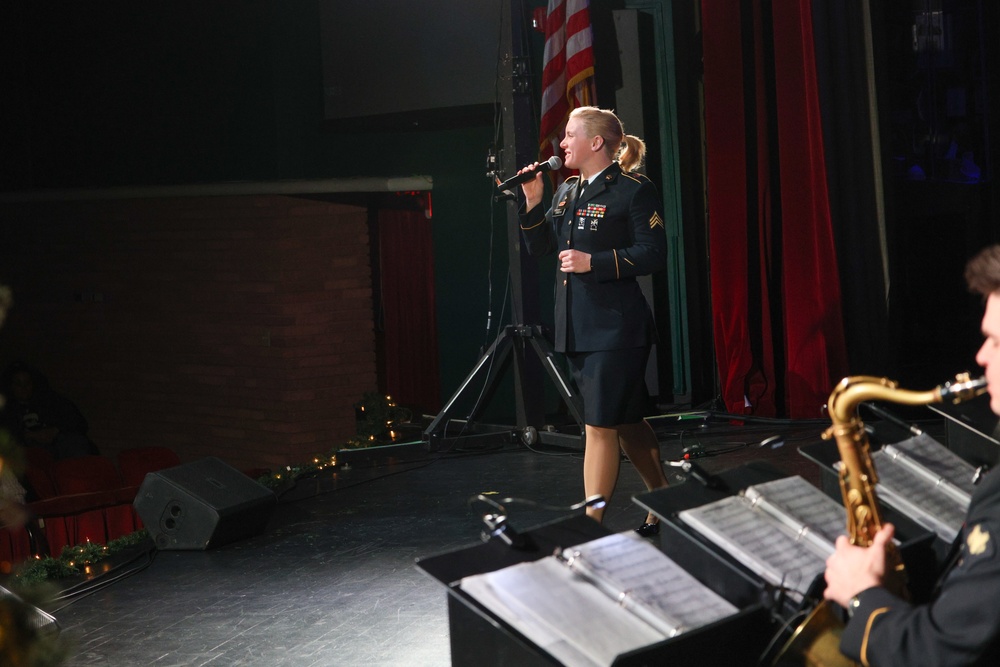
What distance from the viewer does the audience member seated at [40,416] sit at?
7652 millimetres

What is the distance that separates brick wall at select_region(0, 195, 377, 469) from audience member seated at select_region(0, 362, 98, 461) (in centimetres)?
141

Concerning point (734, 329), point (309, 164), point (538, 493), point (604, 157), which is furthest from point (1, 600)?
point (309, 164)

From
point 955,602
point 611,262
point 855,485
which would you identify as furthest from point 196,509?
point 955,602

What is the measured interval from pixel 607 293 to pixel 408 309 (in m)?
5.71

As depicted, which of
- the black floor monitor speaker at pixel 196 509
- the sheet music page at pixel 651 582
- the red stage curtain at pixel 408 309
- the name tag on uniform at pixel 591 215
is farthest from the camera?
the red stage curtain at pixel 408 309

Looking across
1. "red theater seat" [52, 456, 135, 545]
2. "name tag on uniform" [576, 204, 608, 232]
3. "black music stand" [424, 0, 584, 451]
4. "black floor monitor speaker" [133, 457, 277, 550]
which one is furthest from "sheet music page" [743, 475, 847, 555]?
"red theater seat" [52, 456, 135, 545]

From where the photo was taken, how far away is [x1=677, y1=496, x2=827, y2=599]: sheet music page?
1792 mm

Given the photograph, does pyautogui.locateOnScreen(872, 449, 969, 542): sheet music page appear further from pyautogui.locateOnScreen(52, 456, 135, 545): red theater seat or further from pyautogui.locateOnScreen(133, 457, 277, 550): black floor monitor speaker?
pyautogui.locateOnScreen(52, 456, 135, 545): red theater seat

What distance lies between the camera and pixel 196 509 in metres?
4.28

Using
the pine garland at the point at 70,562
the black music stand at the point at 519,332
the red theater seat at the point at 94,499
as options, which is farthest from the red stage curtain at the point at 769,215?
the pine garland at the point at 70,562

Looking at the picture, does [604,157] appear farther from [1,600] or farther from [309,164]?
[309,164]

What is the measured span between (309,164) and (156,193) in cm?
137

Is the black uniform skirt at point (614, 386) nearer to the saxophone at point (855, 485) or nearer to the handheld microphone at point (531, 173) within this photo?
the handheld microphone at point (531, 173)

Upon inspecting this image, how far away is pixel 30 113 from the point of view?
916cm
